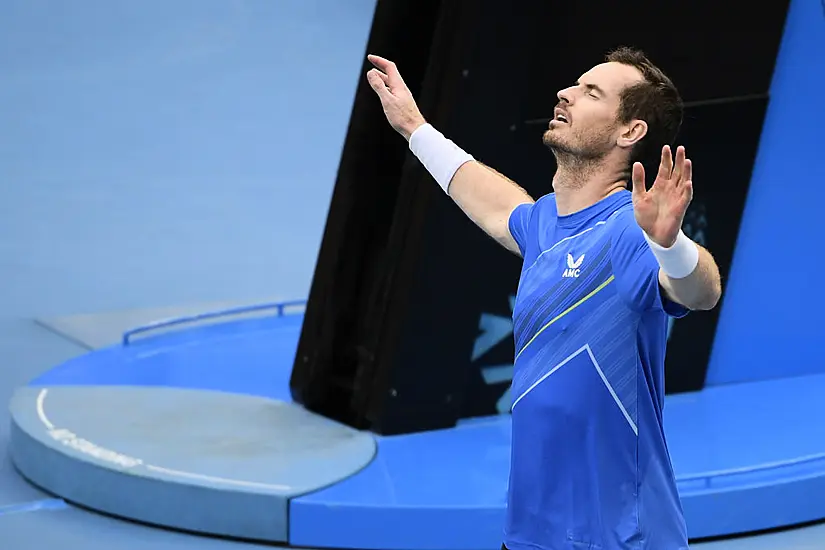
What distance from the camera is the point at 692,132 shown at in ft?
17.6

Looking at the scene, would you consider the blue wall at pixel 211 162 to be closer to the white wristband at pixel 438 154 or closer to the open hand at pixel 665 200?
the white wristband at pixel 438 154

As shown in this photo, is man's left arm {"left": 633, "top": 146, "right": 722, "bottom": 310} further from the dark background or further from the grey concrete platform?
the dark background

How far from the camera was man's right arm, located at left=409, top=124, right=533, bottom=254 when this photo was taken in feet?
10.1

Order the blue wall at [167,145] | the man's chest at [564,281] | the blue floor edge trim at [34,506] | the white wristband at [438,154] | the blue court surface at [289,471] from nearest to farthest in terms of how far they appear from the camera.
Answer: the man's chest at [564,281] → the white wristband at [438,154] → the blue court surface at [289,471] → the blue floor edge trim at [34,506] → the blue wall at [167,145]

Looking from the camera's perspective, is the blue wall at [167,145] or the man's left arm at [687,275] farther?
the blue wall at [167,145]

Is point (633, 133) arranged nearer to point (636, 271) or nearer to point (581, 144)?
point (581, 144)

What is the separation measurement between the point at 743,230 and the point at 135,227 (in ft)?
13.7

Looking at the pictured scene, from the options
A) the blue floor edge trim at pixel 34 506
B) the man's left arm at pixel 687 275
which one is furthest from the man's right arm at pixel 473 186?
the blue floor edge trim at pixel 34 506

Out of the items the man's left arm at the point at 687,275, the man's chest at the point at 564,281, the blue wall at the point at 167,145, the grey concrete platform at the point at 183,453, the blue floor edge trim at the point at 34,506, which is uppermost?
the man's left arm at the point at 687,275

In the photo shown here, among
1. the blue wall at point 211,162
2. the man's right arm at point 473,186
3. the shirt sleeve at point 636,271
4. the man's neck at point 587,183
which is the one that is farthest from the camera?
the blue wall at point 211,162

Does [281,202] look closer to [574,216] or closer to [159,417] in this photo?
[159,417]

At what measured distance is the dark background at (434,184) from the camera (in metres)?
4.87

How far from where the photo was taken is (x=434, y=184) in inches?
191

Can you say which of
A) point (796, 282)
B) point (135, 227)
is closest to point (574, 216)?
point (796, 282)
